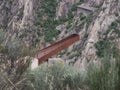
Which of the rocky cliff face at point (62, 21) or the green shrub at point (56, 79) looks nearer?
the green shrub at point (56, 79)

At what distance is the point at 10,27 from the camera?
73.5 m

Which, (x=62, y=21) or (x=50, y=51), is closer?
(x=50, y=51)

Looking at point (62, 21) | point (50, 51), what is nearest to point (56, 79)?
point (50, 51)

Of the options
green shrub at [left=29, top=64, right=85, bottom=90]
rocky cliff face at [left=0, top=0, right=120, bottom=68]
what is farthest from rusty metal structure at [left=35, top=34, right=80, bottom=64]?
rocky cliff face at [left=0, top=0, right=120, bottom=68]

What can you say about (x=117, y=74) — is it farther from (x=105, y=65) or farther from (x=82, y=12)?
(x=82, y=12)

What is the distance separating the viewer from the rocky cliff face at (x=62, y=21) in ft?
187

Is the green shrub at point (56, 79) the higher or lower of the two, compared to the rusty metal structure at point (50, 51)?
higher

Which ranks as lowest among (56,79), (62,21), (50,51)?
(62,21)

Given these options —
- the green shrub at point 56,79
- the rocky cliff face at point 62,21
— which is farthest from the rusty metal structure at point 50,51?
the rocky cliff face at point 62,21

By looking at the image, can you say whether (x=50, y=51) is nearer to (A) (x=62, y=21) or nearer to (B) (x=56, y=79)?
(B) (x=56, y=79)

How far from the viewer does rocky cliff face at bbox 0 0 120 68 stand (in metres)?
57.1

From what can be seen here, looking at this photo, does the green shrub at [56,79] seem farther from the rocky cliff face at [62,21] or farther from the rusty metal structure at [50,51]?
the rocky cliff face at [62,21]

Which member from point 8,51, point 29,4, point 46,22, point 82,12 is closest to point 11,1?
point 29,4

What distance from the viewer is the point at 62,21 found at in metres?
70.2
